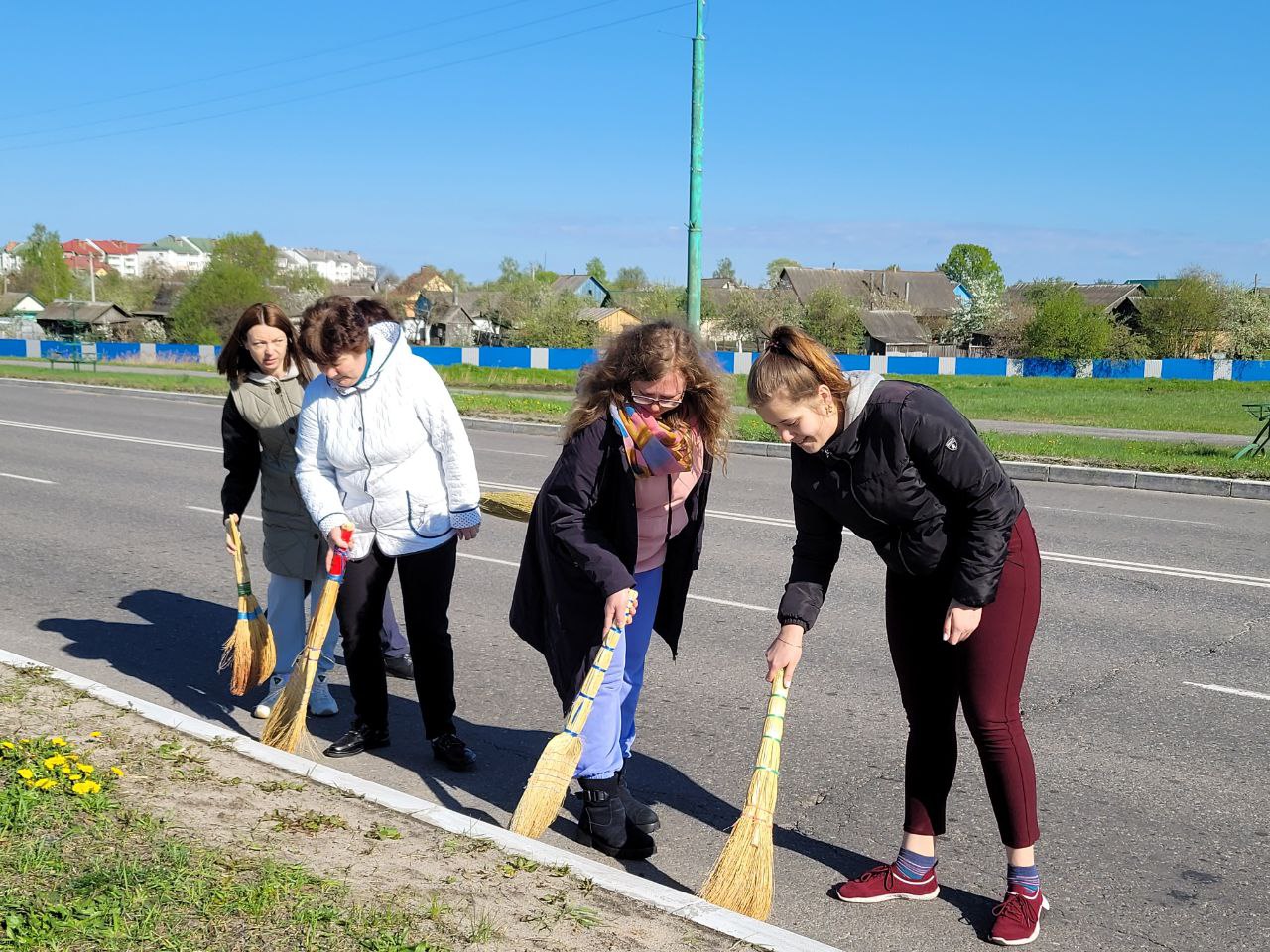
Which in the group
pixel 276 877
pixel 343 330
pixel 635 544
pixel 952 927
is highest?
pixel 343 330

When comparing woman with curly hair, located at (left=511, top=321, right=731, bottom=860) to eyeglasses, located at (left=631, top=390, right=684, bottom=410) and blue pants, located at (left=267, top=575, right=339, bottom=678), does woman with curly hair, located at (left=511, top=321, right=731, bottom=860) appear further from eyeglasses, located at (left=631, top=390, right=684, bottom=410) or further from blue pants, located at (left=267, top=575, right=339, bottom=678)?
blue pants, located at (left=267, top=575, right=339, bottom=678)

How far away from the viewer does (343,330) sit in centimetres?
419

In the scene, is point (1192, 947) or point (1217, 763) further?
point (1217, 763)

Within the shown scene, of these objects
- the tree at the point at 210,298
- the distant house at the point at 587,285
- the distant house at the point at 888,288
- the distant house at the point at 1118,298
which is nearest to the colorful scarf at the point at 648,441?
the distant house at the point at 1118,298

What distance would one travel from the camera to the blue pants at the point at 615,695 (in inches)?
150

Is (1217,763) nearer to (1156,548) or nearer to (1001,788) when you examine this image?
(1001,788)

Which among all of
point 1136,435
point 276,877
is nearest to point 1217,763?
point 276,877

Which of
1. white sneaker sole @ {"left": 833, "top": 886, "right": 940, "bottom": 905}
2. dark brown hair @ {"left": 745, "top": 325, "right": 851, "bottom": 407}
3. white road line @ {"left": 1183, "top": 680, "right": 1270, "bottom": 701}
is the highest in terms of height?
dark brown hair @ {"left": 745, "top": 325, "right": 851, "bottom": 407}

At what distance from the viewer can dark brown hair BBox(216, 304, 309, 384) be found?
16.6 feet

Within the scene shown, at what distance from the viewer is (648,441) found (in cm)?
359

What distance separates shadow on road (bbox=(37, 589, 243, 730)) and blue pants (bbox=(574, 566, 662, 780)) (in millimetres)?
2037

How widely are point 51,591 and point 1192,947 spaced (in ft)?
22.5

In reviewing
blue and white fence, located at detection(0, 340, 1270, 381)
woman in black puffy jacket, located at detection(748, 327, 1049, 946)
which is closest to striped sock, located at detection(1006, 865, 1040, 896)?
woman in black puffy jacket, located at detection(748, 327, 1049, 946)

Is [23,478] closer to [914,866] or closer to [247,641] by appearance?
[247,641]
